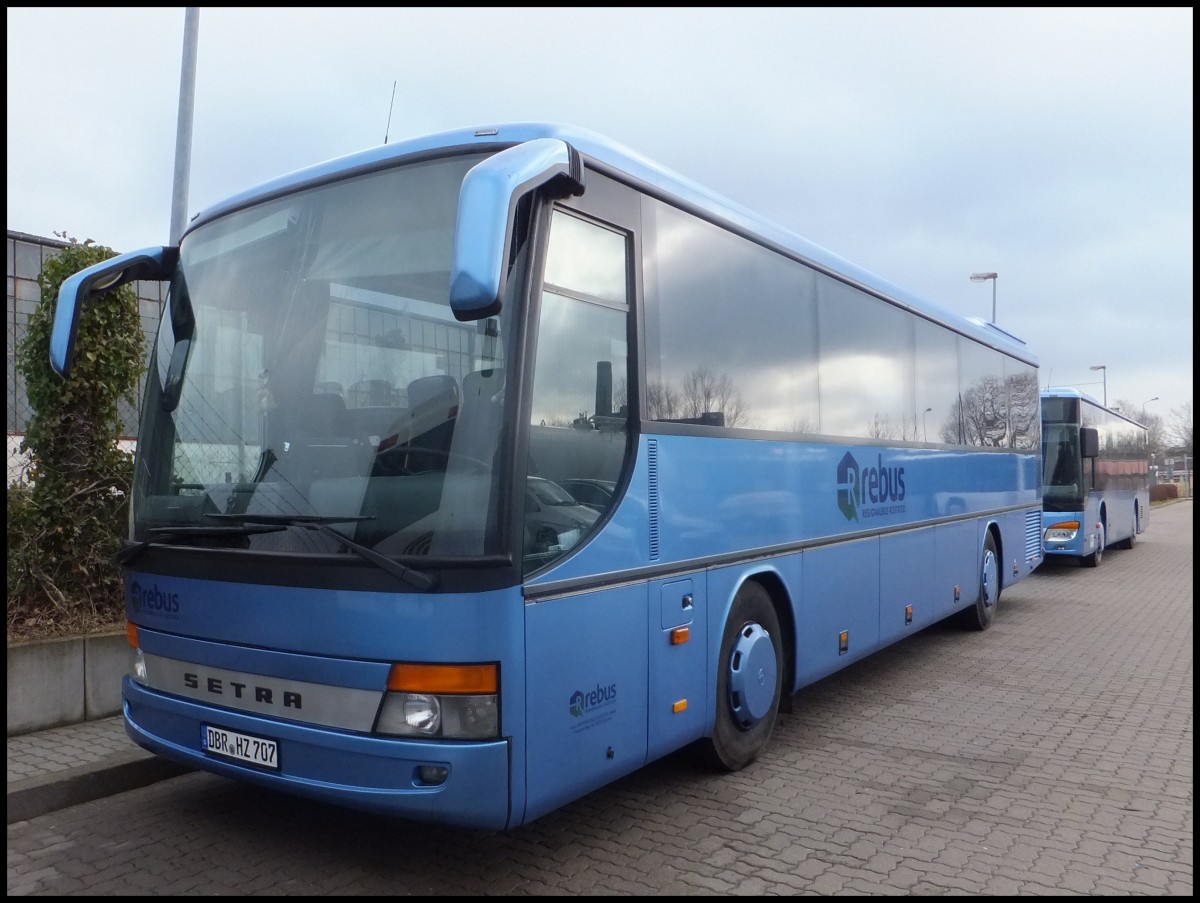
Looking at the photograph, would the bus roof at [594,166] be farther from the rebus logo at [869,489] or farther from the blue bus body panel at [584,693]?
the blue bus body panel at [584,693]

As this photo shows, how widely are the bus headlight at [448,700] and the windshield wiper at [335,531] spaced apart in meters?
0.34

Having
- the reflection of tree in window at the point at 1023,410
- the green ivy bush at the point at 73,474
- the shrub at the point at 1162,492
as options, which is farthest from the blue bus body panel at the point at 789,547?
the shrub at the point at 1162,492

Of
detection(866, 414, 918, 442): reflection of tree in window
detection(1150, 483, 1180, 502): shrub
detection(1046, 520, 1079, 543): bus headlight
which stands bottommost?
detection(1150, 483, 1180, 502): shrub

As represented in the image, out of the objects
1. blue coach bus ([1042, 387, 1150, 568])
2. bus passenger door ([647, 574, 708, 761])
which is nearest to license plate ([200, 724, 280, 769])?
bus passenger door ([647, 574, 708, 761])

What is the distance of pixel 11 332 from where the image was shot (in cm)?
779

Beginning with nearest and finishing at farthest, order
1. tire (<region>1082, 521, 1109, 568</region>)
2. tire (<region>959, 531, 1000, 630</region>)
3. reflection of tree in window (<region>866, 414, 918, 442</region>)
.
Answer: reflection of tree in window (<region>866, 414, 918, 442</region>)
tire (<region>959, 531, 1000, 630</region>)
tire (<region>1082, 521, 1109, 568</region>)

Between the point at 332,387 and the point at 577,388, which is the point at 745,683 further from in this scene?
the point at 332,387

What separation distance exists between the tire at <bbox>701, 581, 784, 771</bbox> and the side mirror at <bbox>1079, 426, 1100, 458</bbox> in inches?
564

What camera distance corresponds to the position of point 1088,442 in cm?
1838

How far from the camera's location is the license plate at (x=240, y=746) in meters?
4.23

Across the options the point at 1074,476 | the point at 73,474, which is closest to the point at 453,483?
the point at 73,474

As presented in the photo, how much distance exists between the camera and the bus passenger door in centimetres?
492

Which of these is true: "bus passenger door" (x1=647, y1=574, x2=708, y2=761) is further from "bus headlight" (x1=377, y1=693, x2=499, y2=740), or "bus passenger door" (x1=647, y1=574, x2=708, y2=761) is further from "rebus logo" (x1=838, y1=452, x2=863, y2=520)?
"rebus logo" (x1=838, y1=452, x2=863, y2=520)

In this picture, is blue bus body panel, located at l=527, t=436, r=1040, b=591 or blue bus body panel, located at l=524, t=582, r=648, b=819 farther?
blue bus body panel, located at l=527, t=436, r=1040, b=591
